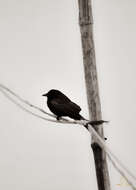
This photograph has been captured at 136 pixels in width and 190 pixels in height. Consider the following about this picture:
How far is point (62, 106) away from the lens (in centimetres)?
90

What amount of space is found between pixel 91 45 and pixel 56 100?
0.84 ft

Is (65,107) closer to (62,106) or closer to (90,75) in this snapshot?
(62,106)

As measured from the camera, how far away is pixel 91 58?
82cm

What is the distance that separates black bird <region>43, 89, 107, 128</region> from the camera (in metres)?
0.84

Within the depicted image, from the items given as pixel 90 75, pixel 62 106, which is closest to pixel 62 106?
pixel 62 106

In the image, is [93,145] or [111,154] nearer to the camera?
[111,154]

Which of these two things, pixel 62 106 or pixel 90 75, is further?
pixel 62 106

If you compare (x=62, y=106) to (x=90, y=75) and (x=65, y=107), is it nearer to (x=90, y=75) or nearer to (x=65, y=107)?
(x=65, y=107)

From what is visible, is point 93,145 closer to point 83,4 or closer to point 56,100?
point 56,100

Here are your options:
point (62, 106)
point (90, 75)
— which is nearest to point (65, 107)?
point (62, 106)

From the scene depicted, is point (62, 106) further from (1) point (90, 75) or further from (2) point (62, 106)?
(1) point (90, 75)

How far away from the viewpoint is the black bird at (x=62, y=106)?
2.75 feet

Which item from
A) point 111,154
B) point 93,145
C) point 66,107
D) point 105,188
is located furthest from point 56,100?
point 111,154

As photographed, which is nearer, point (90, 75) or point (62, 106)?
point (90, 75)
